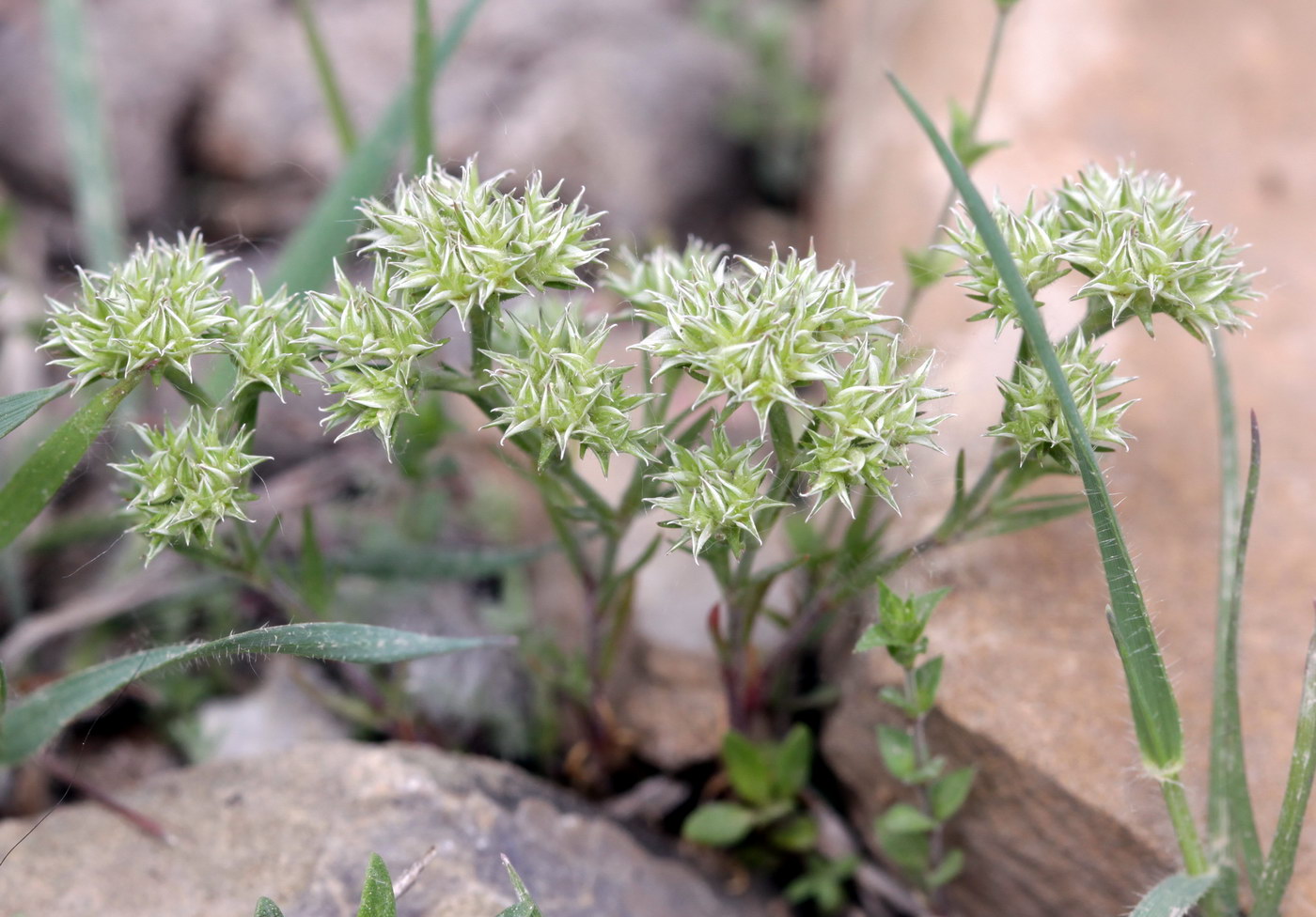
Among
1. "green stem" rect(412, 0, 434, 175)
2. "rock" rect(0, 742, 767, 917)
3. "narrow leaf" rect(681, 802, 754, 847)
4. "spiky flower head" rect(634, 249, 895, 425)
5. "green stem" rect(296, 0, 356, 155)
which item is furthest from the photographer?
"green stem" rect(296, 0, 356, 155)

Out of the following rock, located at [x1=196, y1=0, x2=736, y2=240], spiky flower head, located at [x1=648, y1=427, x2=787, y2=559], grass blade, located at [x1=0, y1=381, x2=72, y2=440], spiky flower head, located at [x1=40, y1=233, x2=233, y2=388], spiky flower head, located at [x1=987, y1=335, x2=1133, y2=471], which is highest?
rock, located at [x1=196, y1=0, x2=736, y2=240]

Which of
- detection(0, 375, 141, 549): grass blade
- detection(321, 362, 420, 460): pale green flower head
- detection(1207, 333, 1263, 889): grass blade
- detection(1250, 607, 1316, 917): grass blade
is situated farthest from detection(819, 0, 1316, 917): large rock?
detection(0, 375, 141, 549): grass blade

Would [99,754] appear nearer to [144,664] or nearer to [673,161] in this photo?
[144,664]

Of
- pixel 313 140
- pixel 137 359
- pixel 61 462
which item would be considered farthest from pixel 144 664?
pixel 313 140

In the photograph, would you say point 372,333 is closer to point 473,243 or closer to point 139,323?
point 473,243

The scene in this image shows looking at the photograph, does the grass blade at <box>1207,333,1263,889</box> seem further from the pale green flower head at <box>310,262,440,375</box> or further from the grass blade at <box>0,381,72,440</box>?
→ the grass blade at <box>0,381,72,440</box>

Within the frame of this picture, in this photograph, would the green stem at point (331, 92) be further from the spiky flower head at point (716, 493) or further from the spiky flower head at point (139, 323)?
the spiky flower head at point (716, 493)

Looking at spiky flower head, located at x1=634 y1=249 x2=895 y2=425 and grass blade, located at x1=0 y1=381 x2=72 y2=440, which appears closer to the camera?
spiky flower head, located at x1=634 y1=249 x2=895 y2=425
